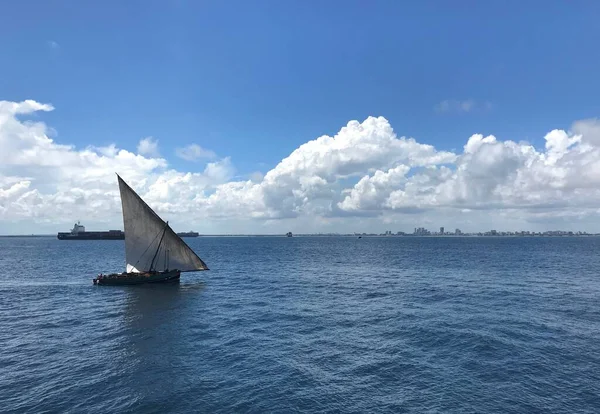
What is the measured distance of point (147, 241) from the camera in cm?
7006

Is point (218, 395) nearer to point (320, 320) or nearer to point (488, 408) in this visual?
point (488, 408)

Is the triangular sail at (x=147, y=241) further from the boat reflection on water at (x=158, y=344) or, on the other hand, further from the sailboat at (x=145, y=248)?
the boat reflection on water at (x=158, y=344)

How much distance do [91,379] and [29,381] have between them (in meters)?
4.13

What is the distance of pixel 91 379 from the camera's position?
26281 mm

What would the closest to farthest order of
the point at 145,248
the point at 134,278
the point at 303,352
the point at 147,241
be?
1. the point at 303,352
2. the point at 147,241
3. the point at 134,278
4. the point at 145,248

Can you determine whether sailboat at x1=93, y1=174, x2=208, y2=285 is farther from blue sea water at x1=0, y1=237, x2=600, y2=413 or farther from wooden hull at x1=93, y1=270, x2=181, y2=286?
blue sea water at x1=0, y1=237, x2=600, y2=413

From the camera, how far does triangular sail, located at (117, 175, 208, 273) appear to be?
68500mm

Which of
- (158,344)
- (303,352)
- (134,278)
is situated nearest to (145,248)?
(134,278)

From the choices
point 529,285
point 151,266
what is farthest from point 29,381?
point 529,285

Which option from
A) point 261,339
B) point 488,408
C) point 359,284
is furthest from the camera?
point 359,284

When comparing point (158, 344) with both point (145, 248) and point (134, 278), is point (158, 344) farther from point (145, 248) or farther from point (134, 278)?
point (145, 248)

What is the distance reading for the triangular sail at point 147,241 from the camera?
225ft

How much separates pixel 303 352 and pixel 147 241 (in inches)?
1917

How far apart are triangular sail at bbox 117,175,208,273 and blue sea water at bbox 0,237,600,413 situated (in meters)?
11.7
